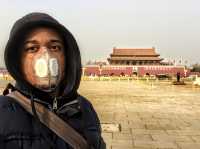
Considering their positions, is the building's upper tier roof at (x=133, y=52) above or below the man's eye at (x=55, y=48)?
below

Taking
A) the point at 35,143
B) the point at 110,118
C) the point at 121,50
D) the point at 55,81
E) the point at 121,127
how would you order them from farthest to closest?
the point at 121,50 < the point at 110,118 < the point at 121,127 < the point at 55,81 < the point at 35,143

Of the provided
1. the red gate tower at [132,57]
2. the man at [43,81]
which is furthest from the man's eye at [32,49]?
the red gate tower at [132,57]

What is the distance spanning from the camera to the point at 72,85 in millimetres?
1652

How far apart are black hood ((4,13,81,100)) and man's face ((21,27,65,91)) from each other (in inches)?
0.7

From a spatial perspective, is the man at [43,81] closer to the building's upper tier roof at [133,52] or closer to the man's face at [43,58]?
the man's face at [43,58]

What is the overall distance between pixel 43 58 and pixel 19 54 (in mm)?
132

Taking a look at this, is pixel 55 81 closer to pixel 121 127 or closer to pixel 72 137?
pixel 72 137

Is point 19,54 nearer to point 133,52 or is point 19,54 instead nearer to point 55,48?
point 55,48

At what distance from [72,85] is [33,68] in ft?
0.50

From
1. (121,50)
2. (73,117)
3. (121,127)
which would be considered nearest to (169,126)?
(121,127)

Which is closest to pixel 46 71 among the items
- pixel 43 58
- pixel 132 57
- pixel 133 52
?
pixel 43 58

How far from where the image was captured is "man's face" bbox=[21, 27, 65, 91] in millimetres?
1543

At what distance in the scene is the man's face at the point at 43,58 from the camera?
5.06ft

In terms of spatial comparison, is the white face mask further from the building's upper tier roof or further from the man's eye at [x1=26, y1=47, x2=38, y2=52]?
the building's upper tier roof
